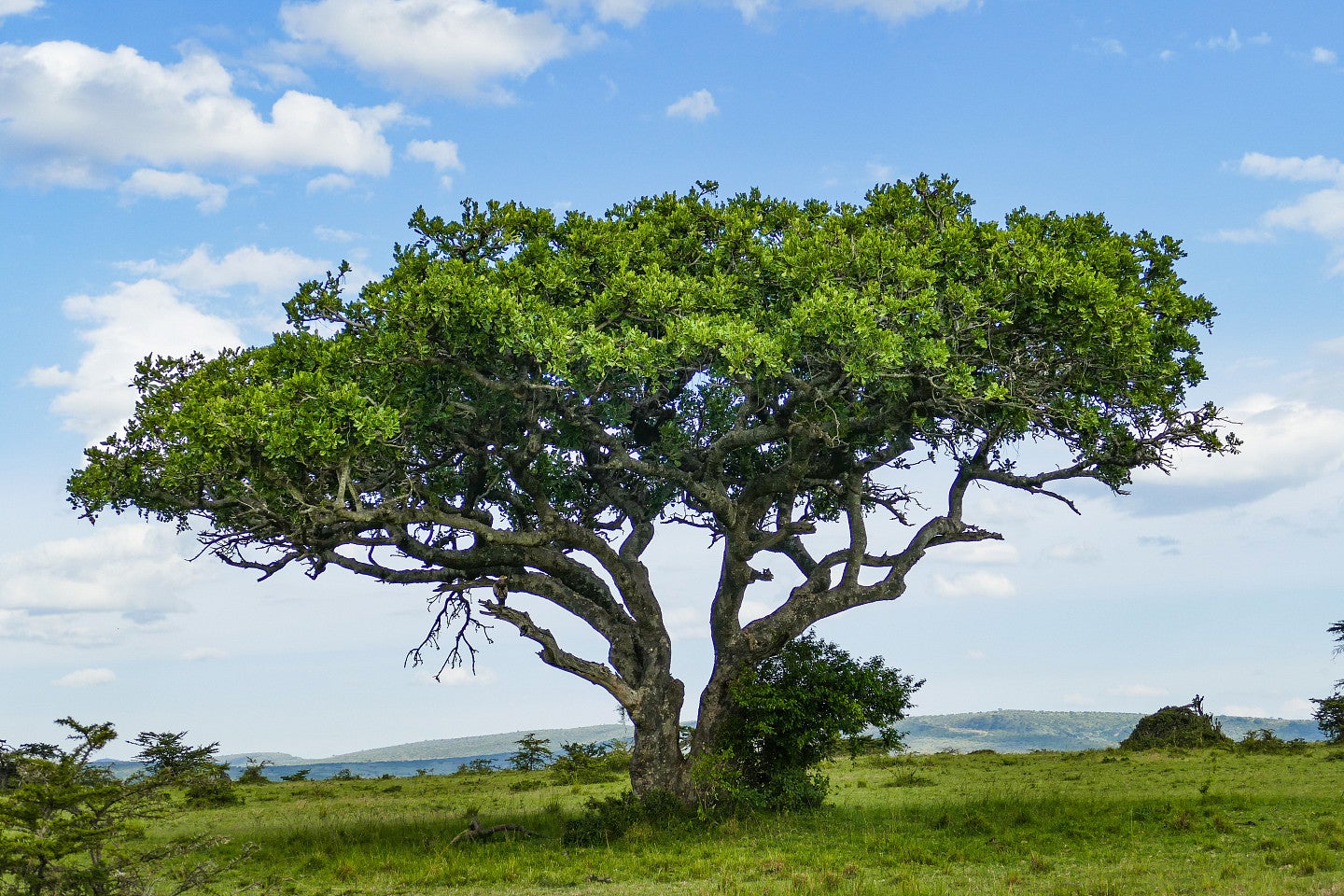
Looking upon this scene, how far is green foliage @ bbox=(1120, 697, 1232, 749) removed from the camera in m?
48.3

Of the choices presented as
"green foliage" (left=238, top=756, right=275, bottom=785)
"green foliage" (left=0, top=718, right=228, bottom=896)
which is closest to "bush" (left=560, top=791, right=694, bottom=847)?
"green foliage" (left=0, top=718, right=228, bottom=896)

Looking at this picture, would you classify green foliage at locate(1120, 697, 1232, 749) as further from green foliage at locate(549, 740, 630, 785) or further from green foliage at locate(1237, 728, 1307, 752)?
green foliage at locate(549, 740, 630, 785)

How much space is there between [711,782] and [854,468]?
8.57 meters

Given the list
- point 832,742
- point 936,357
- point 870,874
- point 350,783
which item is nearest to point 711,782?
point 832,742

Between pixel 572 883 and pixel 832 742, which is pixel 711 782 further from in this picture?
pixel 572 883

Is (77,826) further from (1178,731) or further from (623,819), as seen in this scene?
(1178,731)

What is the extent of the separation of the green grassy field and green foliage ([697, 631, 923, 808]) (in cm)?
112

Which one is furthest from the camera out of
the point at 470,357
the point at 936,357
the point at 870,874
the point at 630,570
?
the point at 630,570

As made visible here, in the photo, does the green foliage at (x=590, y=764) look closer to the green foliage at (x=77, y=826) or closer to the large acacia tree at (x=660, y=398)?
the large acacia tree at (x=660, y=398)

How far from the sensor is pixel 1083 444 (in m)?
26.7

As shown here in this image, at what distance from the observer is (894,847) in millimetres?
21891

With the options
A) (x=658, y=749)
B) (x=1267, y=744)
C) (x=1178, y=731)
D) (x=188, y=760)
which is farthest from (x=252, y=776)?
(x=1267, y=744)

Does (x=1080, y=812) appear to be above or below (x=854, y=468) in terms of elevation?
below

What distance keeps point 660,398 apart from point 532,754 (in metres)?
34.6
